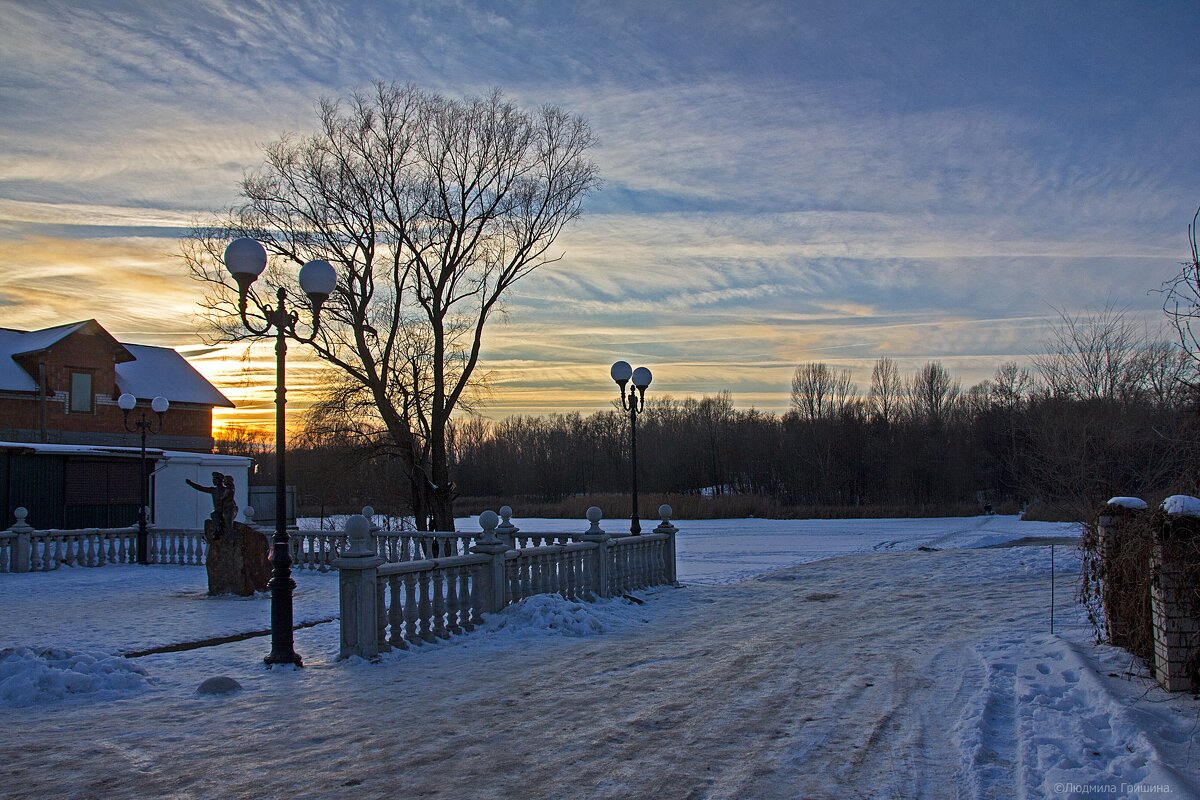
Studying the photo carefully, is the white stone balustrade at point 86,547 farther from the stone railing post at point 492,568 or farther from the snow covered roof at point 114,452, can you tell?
the stone railing post at point 492,568

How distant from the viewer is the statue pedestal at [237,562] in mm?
14859

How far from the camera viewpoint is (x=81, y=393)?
121 ft

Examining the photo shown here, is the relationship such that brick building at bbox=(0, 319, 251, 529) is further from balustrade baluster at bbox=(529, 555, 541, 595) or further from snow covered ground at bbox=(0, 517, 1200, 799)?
snow covered ground at bbox=(0, 517, 1200, 799)

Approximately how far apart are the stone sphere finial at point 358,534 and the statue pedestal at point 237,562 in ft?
22.2

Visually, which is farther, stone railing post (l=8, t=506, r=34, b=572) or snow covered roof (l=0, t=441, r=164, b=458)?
snow covered roof (l=0, t=441, r=164, b=458)

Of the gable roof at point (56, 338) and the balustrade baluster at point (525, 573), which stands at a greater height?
the gable roof at point (56, 338)

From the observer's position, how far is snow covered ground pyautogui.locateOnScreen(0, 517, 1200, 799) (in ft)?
17.0

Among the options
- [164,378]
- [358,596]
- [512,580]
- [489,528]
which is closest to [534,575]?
[512,580]

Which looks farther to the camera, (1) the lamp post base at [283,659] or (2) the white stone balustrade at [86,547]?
(2) the white stone balustrade at [86,547]

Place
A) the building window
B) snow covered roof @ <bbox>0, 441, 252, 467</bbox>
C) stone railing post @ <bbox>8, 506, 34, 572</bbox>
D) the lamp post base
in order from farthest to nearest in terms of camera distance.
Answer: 1. the building window
2. snow covered roof @ <bbox>0, 441, 252, 467</bbox>
3. stone railing post @ <bbox>8, 506, 34, 572</bbox>
4. the lamp post base

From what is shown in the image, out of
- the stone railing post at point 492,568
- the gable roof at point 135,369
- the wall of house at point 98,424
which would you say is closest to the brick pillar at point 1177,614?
the stone railing post at point 492,568

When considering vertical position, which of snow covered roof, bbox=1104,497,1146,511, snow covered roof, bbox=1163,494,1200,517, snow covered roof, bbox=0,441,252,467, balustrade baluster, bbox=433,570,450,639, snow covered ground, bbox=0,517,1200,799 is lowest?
snow covered ground, bbox=0,517,1200,799

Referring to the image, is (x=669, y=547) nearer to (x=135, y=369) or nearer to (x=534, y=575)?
(x=534, y=575)

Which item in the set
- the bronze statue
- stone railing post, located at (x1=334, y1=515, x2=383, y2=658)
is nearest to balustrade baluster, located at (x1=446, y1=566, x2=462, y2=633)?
stone railing post, located at (x1=334, y1=515, x2=383, y2=658)
